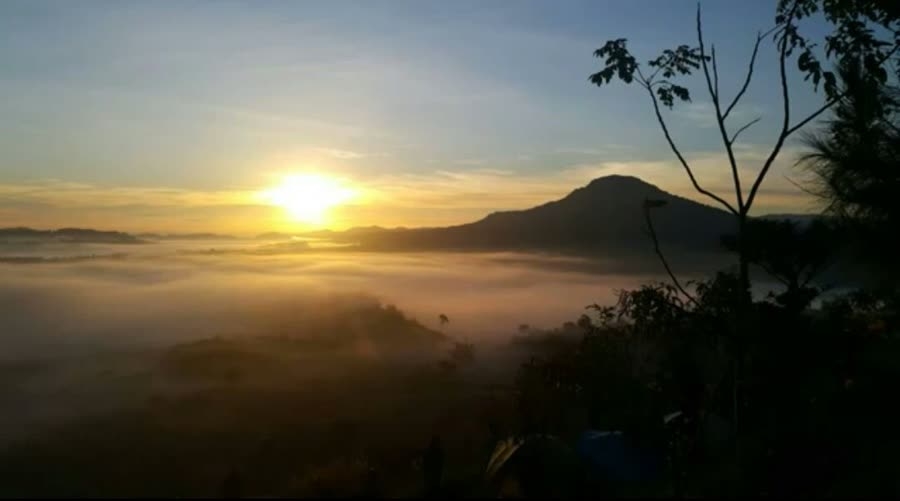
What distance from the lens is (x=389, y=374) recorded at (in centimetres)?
14650

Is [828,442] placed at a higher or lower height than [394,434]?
higher

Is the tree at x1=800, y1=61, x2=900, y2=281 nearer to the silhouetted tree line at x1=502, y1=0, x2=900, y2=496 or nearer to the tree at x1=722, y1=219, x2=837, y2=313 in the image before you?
the silhouetted tree line at x1=502, y1=0, x2=900, y2=496

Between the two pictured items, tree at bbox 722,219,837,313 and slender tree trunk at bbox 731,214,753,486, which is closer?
slender tree trunk at bbox 731,214,753,486

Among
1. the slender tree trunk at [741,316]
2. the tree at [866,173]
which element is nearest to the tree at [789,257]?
the tree at [866,173]

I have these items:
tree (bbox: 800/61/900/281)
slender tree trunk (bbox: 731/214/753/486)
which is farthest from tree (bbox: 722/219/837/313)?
slender tree trunk (bbox: 731/214/753/486)

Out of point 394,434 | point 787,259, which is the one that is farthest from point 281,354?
point 787,259

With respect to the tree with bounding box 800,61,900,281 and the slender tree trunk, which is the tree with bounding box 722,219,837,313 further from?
the slender tree trunk

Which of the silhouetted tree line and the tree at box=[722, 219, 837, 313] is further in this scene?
the tree at box=[722, 219, 837, 313]

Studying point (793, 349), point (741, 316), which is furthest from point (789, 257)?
point (741, 316)

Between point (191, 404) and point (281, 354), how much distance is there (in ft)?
162

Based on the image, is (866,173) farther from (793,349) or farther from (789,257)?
(789,257)

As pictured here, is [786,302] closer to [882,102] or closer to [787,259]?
[787,259]

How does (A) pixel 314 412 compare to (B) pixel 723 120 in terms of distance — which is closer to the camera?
(B) pixel 723 120

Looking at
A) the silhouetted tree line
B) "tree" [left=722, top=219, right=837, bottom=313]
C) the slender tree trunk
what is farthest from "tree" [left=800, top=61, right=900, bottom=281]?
"tree" [left=722, top=219, right=837, bottom=313]
